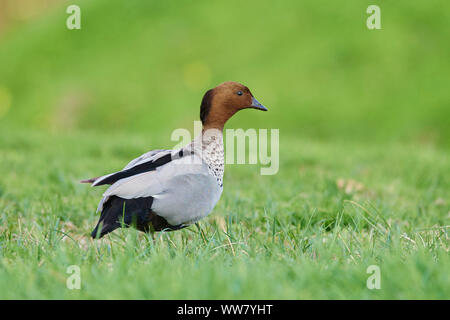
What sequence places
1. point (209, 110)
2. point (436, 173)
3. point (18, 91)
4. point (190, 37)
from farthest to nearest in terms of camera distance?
point (18, 91) → point (190, 37) → point (436, 173) → point (209, 110)

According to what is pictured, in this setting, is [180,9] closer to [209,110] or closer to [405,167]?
[405,167]

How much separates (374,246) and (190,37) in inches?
316

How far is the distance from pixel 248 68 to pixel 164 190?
6.78 meters

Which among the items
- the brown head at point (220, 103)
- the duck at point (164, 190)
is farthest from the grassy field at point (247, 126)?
A: the brown head at point (220, 103)

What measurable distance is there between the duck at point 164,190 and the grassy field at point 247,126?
0.12 meters

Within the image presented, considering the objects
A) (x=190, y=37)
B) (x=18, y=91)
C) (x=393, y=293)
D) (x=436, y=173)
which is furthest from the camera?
(x=18, y=91)

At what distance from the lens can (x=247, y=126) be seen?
9.02 m

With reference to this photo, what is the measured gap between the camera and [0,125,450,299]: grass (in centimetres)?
237

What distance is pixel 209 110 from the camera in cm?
337

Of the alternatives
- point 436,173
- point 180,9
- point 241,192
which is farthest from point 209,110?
point 180,9

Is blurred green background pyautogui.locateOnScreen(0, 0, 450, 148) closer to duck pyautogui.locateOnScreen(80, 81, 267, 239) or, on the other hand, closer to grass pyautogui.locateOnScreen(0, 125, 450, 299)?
grass pyautogui.locateOnScreen(0, 125, 450, 299)

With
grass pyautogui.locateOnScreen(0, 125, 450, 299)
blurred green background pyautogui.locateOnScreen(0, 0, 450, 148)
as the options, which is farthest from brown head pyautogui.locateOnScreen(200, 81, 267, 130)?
blurred green background pyautogui.locateOnScreen(0, 0, 450, 148)

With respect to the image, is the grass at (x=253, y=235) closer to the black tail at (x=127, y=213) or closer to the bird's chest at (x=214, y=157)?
the black tail at (x=127, y=213)

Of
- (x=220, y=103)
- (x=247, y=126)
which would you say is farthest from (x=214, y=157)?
(x=247, y=126)
